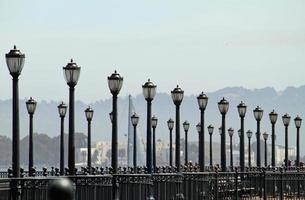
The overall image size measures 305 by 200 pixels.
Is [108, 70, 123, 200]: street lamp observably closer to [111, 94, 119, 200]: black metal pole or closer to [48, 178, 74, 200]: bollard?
[111, 94, 119, 200]: black metal pole

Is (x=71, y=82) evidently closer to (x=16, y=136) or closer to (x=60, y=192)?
(x=16, y=136)

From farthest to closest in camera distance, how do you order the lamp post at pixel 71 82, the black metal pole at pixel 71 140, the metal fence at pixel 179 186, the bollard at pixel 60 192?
1. the lamp post at pixel 71 82
2. the black metal pole at pixel 71 140
3. the metal fence at pixel 179 186
4. the bollard at pixel 60 192

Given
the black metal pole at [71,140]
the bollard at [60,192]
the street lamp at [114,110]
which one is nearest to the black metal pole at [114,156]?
the street lamp at [114,110]

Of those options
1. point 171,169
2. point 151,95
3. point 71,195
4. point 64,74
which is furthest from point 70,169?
point 71,195

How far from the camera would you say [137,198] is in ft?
109

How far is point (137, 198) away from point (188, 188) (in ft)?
18.7

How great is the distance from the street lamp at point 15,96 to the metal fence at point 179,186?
1.85 feet

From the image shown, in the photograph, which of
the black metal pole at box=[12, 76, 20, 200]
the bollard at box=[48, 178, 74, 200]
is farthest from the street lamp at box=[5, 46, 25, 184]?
the bollard at box=[48, 178, 74, 200]

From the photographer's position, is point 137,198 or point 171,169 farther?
point 171,169

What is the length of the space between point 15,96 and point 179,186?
843 centimetres

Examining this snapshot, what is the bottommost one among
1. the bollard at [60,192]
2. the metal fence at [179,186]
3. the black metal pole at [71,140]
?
the metal fence at [179,186]

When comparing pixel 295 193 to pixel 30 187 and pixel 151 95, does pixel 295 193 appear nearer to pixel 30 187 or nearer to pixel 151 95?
pixel 151 95

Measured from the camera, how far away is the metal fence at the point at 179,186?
2834cm

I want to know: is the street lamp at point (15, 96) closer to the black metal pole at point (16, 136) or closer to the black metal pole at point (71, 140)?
the black metal pole at point (16, 136)
